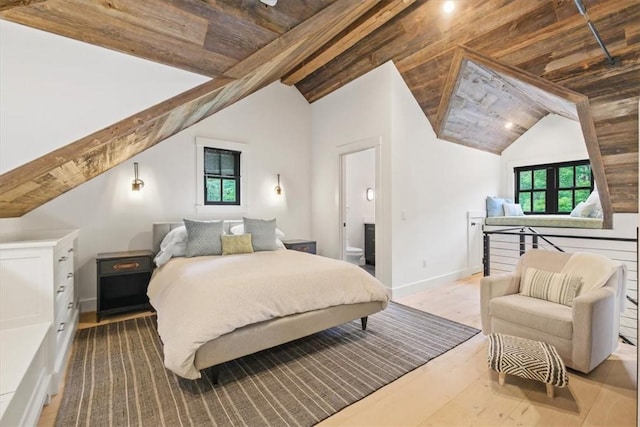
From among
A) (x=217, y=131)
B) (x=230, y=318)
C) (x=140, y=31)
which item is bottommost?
(x=230, y=318)

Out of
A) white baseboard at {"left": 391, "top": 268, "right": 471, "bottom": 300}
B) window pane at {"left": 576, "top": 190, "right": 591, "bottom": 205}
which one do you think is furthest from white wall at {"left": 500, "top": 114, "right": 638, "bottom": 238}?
white baseboard at {"left": 391, "top": 268, "right": 471, "bottom": 300}

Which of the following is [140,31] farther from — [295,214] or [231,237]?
[295,214]

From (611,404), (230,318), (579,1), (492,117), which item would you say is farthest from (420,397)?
(492,117)

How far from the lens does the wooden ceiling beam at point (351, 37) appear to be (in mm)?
3198

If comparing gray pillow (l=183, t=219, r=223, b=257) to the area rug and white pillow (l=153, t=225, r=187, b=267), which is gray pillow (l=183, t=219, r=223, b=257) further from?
the area rug

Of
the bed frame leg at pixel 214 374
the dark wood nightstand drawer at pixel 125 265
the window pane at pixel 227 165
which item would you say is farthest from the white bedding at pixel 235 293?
the window pane at pixel 227 165

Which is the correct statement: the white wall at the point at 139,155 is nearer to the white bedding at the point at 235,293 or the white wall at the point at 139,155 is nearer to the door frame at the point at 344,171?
the door frame at the point at 344,171

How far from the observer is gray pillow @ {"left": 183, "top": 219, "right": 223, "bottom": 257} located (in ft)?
10.8

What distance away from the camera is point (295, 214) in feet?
16.9

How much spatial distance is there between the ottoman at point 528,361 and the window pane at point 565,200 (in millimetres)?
4380

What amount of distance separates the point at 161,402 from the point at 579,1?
Result: 4.25 metres

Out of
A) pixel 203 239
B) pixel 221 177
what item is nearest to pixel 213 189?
pixel 221 177

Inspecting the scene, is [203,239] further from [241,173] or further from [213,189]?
[241,173]

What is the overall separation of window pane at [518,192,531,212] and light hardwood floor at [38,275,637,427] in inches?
153
